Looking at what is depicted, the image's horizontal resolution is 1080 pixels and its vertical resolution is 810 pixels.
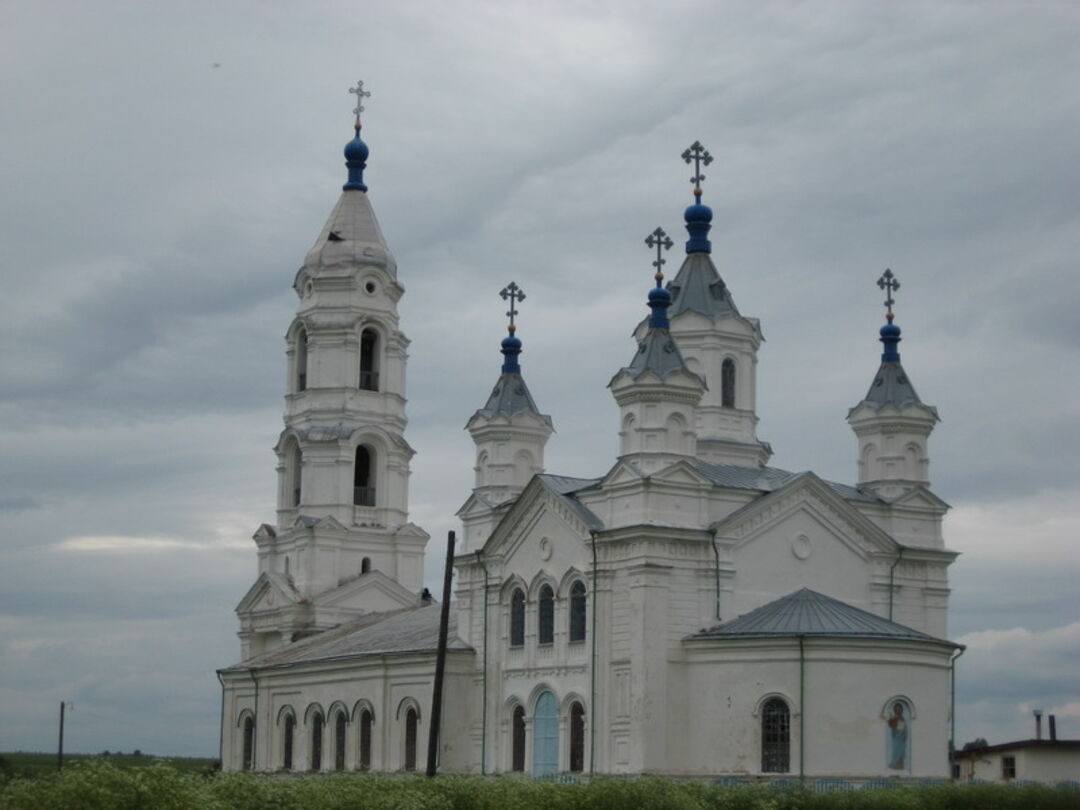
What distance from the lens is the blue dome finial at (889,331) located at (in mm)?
44500

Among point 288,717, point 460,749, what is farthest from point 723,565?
point 288,717

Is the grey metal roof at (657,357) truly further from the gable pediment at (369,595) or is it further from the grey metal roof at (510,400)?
the gable pediment at (369,595)

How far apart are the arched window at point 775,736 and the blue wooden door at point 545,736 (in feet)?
18.0

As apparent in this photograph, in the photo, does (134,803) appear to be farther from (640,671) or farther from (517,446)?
(517,446)

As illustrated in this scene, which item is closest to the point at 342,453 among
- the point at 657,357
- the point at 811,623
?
the point at 657,357

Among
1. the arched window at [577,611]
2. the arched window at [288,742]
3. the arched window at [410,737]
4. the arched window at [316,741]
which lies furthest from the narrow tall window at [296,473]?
the arched window at [577,611]

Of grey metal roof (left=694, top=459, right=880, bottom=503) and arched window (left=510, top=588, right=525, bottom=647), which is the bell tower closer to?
arched window (left=510, top=588, right=525, bottom=647)

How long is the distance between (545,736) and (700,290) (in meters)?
11.9

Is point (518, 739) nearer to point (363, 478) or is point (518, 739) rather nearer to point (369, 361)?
point (363, 478)

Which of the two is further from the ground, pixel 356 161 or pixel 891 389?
pixel 356 161

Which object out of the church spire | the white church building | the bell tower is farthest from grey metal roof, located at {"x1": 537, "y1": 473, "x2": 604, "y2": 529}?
the bell tower

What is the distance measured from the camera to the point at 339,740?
49406mm

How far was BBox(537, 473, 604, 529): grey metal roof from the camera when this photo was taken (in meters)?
40.0

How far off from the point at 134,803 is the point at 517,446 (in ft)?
83.8
